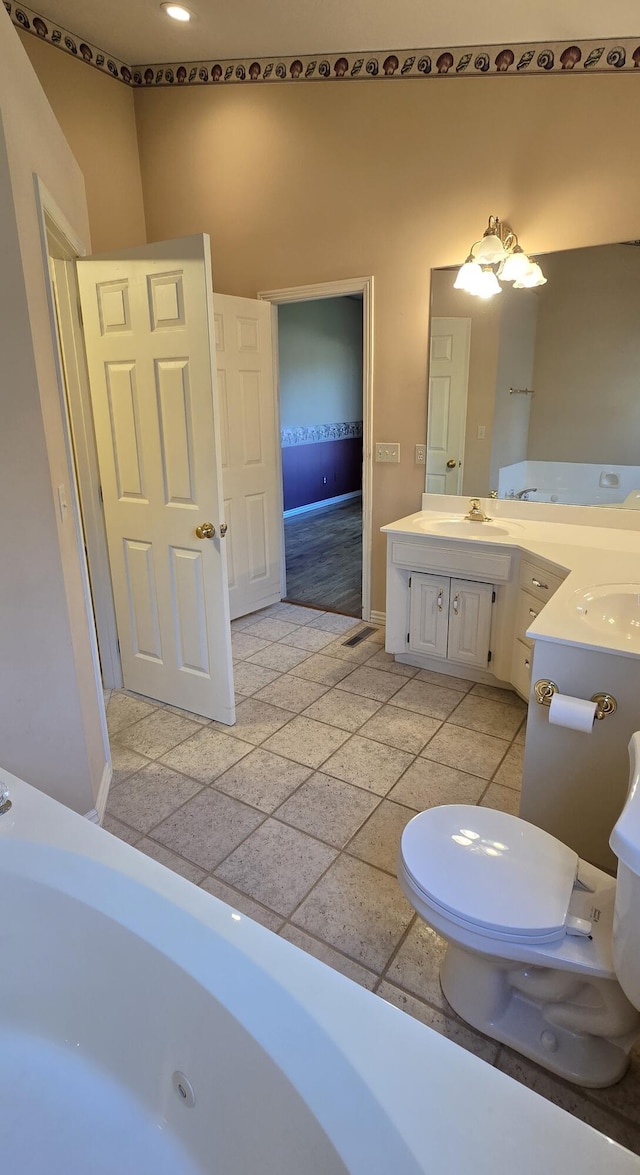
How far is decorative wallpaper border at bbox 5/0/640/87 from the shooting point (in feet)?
8.11

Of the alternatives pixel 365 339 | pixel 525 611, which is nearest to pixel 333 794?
pixel 525 611

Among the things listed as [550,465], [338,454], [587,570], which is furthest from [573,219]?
[338,454]

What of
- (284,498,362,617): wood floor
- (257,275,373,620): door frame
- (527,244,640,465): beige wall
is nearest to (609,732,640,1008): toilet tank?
(527,244,640,465): beige wall

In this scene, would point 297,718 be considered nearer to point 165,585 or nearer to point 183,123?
point 165,585

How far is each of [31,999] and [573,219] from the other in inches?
133

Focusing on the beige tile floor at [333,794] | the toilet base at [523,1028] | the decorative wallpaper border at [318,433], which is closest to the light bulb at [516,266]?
the beige tile floor at [333,794]

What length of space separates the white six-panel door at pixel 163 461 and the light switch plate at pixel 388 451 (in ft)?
4.60

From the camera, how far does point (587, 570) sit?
2.19 metres

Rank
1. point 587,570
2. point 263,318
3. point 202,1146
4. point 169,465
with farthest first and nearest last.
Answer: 1. point 263,318
2. point 169,465
3. point 587,570
4. point 202,1146

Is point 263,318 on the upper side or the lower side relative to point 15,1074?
upper

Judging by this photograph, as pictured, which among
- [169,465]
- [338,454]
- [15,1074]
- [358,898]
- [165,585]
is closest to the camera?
[15,1074]

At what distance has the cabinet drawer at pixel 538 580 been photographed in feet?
7.85

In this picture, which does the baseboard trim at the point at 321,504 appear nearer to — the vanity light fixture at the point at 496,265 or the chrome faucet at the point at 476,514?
the chrome faucet at the point at 476,514

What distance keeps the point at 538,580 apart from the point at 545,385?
1006 mm
